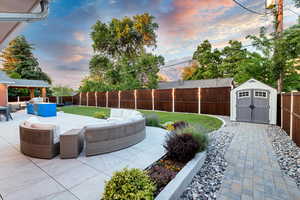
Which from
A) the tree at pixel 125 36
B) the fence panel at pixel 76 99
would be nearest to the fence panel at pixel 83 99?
the fence panel at pixel 76 99

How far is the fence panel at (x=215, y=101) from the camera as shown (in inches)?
367

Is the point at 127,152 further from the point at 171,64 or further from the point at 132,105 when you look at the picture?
the point at 171,64

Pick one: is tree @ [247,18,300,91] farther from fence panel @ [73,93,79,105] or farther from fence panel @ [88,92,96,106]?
fence panel @ [73,93,79,105]

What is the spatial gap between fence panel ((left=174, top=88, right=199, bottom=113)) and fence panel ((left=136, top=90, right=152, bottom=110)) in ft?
8.97

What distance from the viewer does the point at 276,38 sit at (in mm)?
8336

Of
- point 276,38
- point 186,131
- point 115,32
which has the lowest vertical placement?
point 186,131

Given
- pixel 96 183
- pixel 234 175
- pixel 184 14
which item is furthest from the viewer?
pixel 184 14

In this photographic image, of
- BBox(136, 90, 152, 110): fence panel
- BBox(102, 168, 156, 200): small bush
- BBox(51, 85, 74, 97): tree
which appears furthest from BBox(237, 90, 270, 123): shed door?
BBox(51, 85, 74, 97): tree

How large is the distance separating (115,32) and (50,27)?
35.9ft

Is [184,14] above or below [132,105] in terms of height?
above

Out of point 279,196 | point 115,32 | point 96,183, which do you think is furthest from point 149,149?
point 115,32

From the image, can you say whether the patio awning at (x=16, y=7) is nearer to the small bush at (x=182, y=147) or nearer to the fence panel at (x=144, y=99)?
the small bush at (x=182, y=147)

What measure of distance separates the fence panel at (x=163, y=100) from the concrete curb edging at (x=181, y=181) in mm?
9196

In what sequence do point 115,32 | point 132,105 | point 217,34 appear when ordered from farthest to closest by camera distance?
point 115,32 < point 132,105 < point 217,34
